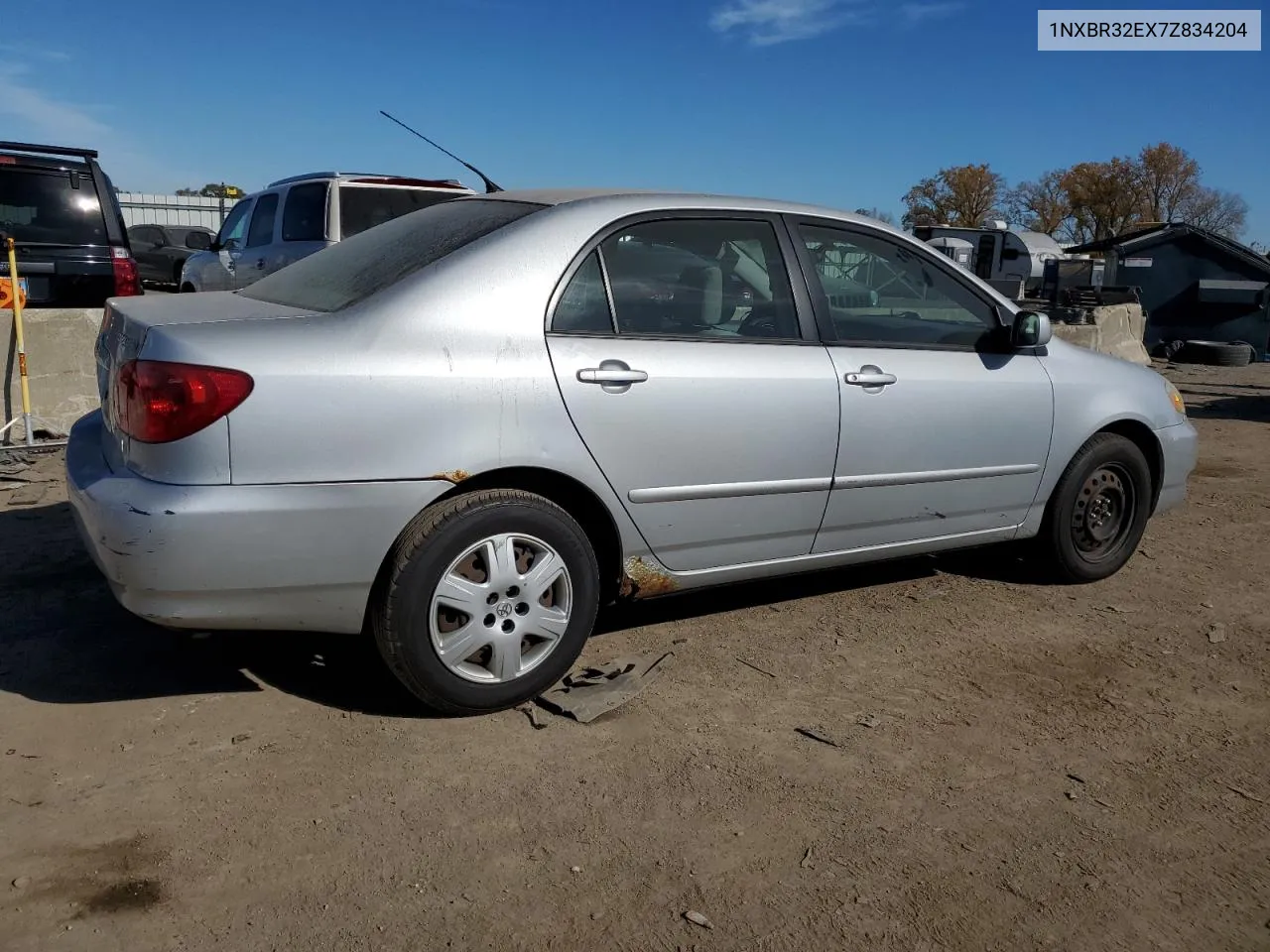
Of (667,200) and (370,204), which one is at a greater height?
(370,204)

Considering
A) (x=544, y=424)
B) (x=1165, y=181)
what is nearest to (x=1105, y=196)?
(x=1165, y=181)

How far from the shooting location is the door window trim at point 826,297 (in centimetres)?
410

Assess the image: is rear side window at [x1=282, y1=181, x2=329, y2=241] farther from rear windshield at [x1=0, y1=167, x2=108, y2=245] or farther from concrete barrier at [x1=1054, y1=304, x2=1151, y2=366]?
concrete barrier at [x1=1054, y1=304, x2=1151, y2=366]

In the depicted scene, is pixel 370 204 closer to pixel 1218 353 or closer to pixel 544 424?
pixel 544 424

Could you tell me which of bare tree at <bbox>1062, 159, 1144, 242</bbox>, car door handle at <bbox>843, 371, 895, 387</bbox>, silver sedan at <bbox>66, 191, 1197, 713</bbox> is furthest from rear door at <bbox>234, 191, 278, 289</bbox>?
bare tree at <bbox>1062, 159, 1144, 242</bbox>

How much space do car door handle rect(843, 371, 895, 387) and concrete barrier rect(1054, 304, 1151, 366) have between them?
29.5 ft

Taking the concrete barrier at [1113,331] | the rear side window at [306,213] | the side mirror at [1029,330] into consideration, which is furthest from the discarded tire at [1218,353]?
the side mirror at [1029,330]

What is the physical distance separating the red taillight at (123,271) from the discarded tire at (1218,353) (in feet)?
49.1

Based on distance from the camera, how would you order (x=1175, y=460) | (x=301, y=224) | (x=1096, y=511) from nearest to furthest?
1. (x=1096, y=511)
2. (x=1175, y=460)
3. (x=301, y=224)

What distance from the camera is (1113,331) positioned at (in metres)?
13.5

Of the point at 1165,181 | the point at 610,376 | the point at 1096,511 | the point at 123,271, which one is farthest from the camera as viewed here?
the point at 1165,181

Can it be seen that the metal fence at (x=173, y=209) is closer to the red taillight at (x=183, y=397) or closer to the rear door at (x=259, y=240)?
the rear door at (x=259, y=240)

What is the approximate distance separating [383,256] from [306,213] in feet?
22.0

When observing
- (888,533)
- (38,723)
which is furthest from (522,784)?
(888,533)
